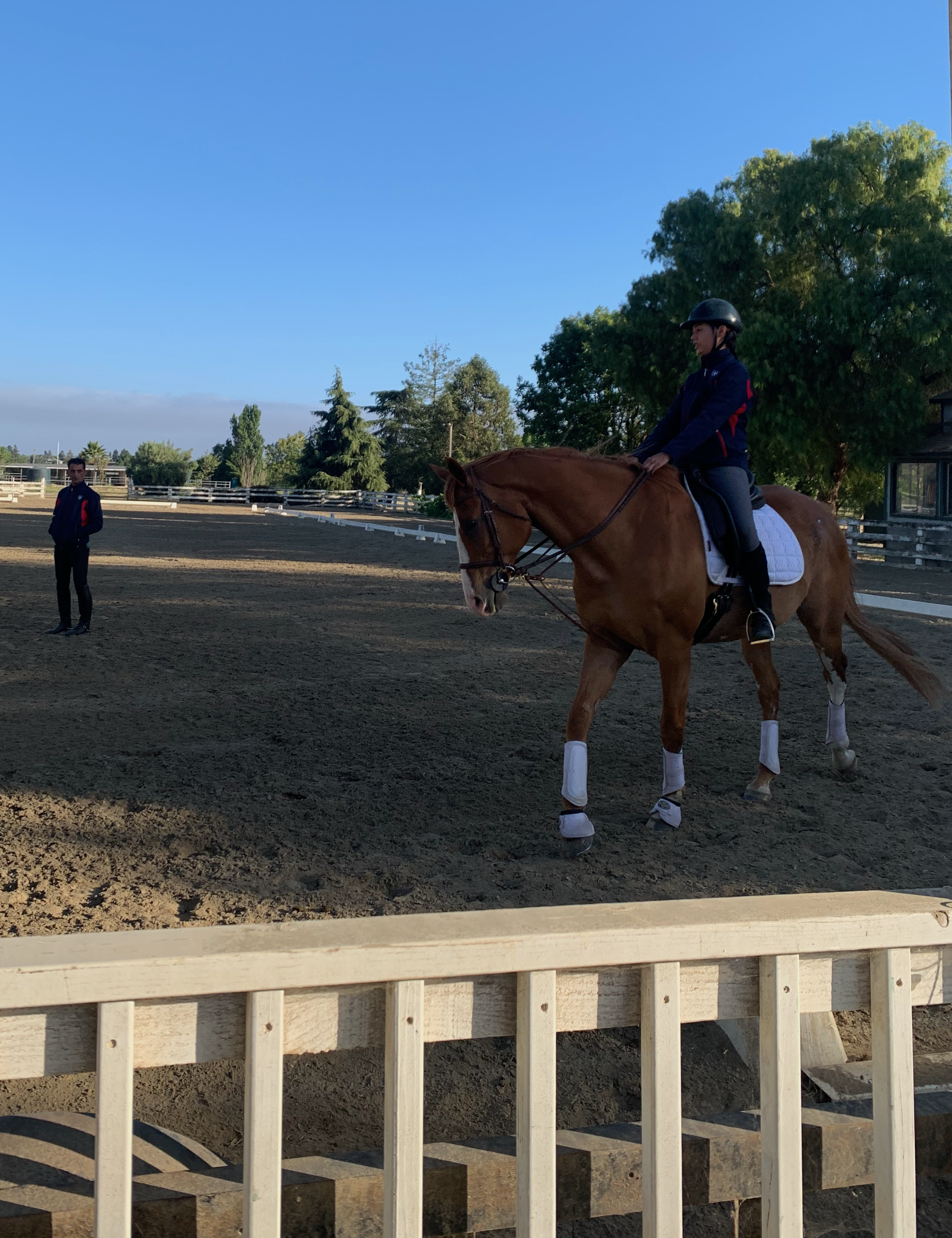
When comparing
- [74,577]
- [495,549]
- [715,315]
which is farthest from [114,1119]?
[74,577]

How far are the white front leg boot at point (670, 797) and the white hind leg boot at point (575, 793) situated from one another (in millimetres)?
440

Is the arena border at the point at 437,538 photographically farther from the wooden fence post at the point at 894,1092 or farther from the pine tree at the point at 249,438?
the pine tree at the point at 249,438

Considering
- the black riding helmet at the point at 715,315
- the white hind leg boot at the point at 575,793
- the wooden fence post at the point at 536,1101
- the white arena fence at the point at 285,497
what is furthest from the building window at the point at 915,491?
the white arena fence at the point at 285,497

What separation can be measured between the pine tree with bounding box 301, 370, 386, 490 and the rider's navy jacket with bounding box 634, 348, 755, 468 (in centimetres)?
7189

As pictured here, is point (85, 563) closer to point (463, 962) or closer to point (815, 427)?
point (463, 962)

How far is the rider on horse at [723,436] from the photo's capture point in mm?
5465

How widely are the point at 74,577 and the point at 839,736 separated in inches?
357

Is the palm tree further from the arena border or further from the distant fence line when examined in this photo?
the distant fence line

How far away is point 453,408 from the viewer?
78.9 meters

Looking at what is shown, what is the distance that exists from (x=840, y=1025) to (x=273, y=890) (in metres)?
2.40

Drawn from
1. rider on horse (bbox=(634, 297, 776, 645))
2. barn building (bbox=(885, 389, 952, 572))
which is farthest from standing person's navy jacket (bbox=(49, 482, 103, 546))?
barn building (bbox=(885, 389, 952, 572))

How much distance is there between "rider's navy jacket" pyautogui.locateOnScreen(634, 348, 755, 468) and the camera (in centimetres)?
546

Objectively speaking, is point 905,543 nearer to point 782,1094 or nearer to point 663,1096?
point 782,1094

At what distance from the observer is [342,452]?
7762 cm
